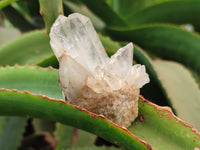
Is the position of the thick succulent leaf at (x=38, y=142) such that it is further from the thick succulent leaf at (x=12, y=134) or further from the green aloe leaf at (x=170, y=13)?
Result: the green aloe leaf at (x=170, y=13)

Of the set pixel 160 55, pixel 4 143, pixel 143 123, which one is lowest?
pixel 4 143

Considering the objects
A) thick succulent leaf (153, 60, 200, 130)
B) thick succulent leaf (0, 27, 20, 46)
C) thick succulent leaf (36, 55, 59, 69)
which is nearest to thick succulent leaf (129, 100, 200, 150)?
thick succulent leaf (153, 60, 200, 130)

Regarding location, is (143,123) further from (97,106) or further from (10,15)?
(10,15)

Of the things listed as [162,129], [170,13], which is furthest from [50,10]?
[170,13]

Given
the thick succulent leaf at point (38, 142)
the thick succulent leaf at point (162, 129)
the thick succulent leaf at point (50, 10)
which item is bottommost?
the thick succulent leaf at point (38, 142)

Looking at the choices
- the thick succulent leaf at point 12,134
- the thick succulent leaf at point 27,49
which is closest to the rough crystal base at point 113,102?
the thick succulent leaf at point 27,49

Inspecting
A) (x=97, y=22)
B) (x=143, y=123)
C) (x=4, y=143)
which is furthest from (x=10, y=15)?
(x=143, y=123)

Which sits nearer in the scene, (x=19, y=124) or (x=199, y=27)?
(x=19, y=124)
